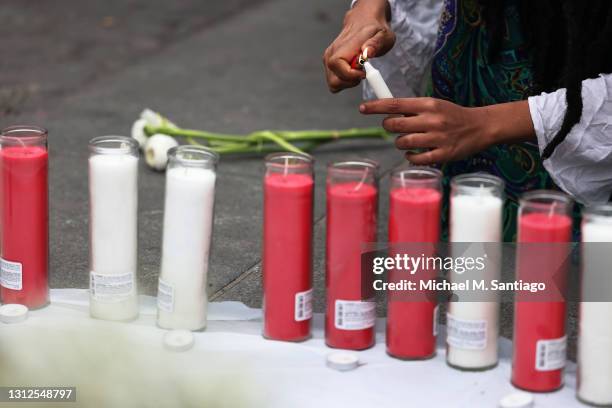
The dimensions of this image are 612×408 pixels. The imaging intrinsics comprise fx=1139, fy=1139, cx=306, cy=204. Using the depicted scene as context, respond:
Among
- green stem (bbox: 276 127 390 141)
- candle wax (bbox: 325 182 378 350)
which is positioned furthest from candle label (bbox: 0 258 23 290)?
green stem (bbox: 276 127 390 141)

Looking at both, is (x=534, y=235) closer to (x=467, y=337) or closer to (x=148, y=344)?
(x=467, y=337)

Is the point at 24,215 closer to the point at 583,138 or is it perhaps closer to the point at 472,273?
the point at 472,273

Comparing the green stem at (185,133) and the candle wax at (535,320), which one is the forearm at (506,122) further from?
the green stem at (185,133)

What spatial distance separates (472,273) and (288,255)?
0.93 feet

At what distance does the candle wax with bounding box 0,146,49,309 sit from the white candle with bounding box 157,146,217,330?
0.24 metres

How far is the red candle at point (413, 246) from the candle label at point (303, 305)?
0.13 meters

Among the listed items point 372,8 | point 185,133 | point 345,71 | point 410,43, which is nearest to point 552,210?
point 345,71

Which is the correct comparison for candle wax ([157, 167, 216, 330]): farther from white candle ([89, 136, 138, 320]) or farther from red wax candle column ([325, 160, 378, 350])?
red wax candle column ([325, 160, 378, 350])

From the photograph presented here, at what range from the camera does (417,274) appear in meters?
1.73

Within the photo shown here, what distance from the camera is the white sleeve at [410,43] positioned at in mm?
2426

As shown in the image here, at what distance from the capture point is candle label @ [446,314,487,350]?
5.56ft

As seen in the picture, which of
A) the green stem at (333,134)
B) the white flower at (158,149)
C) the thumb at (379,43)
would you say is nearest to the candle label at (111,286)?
the thumb at (379,43)

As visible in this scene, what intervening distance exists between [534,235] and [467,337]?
7.8 inches

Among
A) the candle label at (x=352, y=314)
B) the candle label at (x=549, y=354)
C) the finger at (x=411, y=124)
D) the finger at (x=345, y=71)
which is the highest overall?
the finger at (x=345, y=71)
